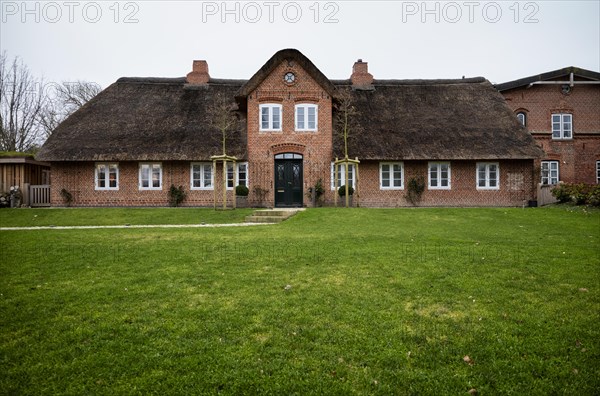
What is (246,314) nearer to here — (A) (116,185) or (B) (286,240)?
(B) (286,240)

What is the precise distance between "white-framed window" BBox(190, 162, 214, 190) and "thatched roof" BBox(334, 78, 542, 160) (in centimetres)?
739

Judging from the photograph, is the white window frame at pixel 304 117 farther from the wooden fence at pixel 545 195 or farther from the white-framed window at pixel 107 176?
the wooden fence at pixel 545 195

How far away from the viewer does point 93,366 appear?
369 cm

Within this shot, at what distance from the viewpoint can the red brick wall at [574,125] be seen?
26.1m

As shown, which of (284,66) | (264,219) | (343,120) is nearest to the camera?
(264,219)

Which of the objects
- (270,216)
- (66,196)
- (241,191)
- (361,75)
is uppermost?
(361,75)

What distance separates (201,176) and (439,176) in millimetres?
13834

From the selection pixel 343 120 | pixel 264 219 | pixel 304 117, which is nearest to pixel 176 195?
pixel 304 117

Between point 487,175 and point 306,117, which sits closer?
point 306,117

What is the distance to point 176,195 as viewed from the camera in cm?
2119

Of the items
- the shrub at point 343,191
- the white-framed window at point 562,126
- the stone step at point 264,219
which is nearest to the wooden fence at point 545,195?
the white-framed window at point 562,126

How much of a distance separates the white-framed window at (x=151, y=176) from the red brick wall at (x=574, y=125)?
24.6m

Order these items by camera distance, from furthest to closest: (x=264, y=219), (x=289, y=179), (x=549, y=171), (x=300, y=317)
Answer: (x=549, y=171), (x=289, y=179), (x=264, y=219), (x=300, y=317)

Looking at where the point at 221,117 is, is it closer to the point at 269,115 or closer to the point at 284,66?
the point at 269,115
